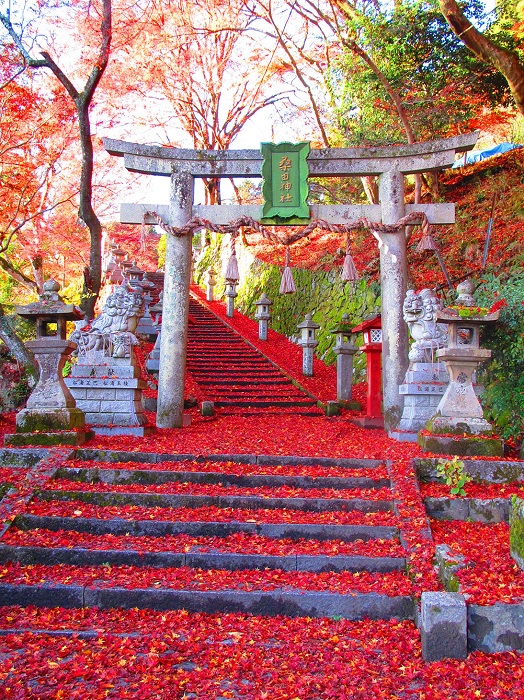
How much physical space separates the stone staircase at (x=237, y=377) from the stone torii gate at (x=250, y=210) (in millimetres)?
2330

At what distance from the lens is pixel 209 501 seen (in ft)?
18.9

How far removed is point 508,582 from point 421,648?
82 centimetres

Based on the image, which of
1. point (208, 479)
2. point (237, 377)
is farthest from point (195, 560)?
point (237, 377)

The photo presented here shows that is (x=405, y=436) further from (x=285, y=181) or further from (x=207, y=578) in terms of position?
(x=285, y=181)

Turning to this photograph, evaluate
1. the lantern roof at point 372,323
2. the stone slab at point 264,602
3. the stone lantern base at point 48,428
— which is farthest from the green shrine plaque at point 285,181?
the stone slab at point 264,602

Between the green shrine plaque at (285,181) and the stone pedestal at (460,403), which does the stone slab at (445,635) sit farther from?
the green shrine plaque at (285,181)

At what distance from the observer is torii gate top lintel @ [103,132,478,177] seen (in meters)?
9.36

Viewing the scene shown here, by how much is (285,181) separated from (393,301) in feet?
8.80

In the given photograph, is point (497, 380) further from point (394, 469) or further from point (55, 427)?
point (55, 427)

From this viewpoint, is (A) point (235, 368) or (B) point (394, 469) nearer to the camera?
(B) point (394, 469)

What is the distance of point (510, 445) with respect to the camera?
297 inches

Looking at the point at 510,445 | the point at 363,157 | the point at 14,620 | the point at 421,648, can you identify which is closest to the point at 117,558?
the point at 14,620

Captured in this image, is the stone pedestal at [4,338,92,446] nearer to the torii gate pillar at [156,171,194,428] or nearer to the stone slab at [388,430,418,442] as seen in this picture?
the torii gate pillar at [156,171,194,428]

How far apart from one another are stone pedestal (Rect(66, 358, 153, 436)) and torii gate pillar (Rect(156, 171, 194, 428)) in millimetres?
898
